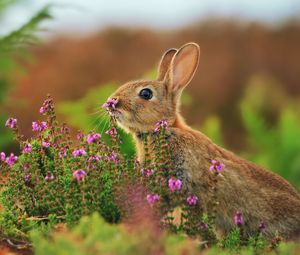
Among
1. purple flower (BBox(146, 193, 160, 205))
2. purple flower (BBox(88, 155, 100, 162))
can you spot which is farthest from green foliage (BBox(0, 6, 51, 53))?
purple flower (BBox(146, 193, 160, 205))

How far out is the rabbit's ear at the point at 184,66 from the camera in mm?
6863

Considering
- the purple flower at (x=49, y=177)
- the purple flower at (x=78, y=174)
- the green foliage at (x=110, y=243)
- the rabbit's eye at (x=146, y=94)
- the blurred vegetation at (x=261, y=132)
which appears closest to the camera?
the green foliage at (x=110, y=243)

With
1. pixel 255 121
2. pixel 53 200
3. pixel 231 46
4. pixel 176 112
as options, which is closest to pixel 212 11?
pixel 231 46

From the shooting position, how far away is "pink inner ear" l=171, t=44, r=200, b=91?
6871mm

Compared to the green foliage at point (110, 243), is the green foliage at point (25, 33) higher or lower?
higher

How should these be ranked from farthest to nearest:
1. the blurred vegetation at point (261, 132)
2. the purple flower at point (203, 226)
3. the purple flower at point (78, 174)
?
the blurred vegetation at point (261, 132)
the purple flower at point (203, 226)
the purple flower at point (78, 174)

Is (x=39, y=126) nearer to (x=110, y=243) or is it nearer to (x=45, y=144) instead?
(x=45, y=144)

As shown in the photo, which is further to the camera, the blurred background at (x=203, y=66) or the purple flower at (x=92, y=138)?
the blurred background at (x=203, y=66)

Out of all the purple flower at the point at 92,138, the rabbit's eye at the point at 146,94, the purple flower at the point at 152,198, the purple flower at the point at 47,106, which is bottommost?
the purple flower at the point at 152,198

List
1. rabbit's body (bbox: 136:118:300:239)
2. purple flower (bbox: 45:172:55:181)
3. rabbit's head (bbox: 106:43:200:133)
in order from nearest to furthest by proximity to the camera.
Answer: purple flower (bbox: 45:172:55:181) → rabbit's body (bbox: 136:118:300:239) → rabbit's head (bbox: 106:43:200:133)

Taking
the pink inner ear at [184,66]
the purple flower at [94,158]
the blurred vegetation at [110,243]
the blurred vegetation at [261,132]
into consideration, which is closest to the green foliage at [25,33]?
the blurred vegetation at [261,132]

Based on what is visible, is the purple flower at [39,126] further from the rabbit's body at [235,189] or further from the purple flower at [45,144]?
the rabbit's body at [235,189]

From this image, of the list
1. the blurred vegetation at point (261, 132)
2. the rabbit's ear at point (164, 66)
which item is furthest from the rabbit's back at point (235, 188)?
the blurred vegetation at point (261, 132)

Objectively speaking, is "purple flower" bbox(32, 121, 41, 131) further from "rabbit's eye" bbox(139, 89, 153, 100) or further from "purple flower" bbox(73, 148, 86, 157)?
"rabbit's eye" bbox(139, 89, 153, 100)
